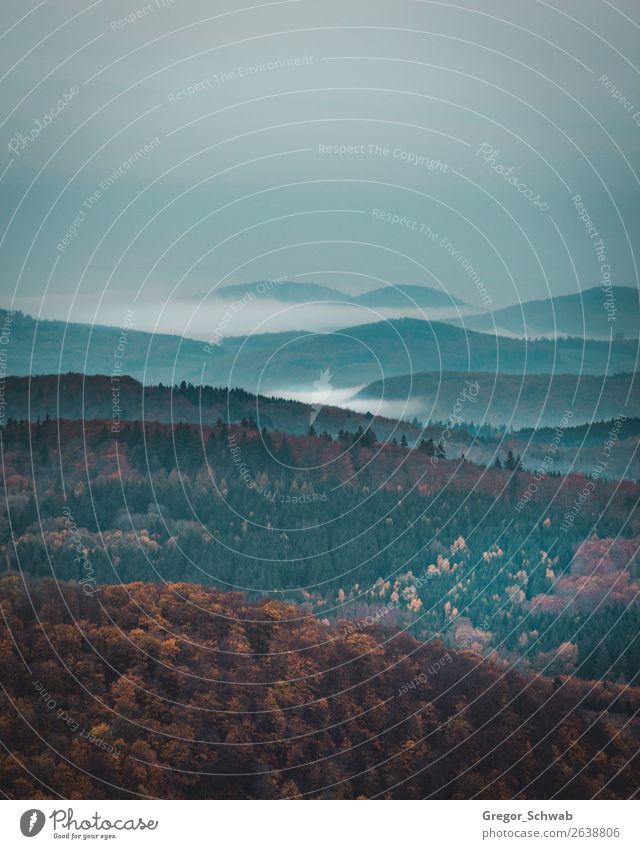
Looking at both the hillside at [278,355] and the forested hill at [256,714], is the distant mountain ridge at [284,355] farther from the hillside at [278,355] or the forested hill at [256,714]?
the forested hill at [256,714]

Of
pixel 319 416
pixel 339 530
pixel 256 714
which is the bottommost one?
pixel 256 714

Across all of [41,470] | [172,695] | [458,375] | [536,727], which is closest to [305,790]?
[172,695]

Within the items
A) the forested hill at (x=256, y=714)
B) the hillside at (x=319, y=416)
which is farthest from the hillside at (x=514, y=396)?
the forested hill at (x=256, y=714)

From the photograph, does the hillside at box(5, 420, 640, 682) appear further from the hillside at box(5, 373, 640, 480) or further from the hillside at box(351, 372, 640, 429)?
the hillside at box(351, 372, 640, 429)

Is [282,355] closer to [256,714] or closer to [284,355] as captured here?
[284,355]

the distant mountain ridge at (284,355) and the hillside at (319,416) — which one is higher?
the distant mountain ridge at (284,355)

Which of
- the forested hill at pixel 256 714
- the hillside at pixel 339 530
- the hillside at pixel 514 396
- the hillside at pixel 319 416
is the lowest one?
the forested hill at pixel 256 714

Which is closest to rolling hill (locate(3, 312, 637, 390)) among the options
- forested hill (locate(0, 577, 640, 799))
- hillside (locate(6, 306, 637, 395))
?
hillside (locate(6, 306, 637, 395))

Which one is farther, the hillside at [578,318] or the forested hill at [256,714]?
the hillside at [578,318]

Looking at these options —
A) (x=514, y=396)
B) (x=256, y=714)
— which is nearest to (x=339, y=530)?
(x=256, y=714)

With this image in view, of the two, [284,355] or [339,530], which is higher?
[284,355]

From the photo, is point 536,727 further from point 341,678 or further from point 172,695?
point 172,695
